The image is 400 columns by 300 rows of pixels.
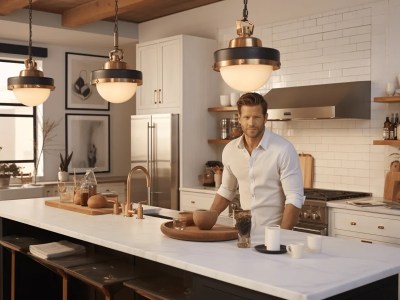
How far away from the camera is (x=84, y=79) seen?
8.66 m

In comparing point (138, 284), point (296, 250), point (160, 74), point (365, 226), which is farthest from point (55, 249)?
point (160, 74)

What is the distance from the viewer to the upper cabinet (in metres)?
6.91

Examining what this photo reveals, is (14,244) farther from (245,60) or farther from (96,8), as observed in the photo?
(96,8)

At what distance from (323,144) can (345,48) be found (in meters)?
1.02

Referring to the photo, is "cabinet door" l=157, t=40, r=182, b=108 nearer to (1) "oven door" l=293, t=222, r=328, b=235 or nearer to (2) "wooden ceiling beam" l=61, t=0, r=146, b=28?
(2) "wooden ceiling beam" l=61, t=0, r=146, b=28

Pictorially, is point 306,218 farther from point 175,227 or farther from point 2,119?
point 2,119

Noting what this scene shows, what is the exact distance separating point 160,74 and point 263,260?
4.90 m

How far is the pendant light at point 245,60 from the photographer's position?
2.91 metres

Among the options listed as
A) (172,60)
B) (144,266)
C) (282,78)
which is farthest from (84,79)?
(144,266)

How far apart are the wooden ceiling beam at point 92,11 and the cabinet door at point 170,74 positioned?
2.21 ft

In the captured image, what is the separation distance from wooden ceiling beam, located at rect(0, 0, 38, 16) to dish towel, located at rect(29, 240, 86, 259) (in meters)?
3.32

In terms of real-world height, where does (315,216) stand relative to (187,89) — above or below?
below

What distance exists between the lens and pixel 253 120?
3.71m

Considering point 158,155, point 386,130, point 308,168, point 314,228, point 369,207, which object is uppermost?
point 386,130
